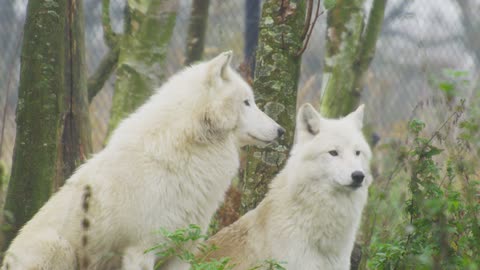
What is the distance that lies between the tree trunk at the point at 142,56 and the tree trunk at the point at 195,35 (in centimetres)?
189

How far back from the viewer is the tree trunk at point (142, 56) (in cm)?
748

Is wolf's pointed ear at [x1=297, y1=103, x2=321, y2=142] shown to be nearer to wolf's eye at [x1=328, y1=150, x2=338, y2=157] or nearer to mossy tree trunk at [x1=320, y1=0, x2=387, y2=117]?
wolf's eye at [x1=328, y1=150, x2=338, y2=157]

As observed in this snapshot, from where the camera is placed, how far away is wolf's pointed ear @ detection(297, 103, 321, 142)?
5.50 metres

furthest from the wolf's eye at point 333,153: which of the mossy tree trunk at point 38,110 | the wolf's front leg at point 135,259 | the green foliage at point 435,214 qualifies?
the mossy tree trunk at point 38,110

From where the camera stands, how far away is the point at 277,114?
602cm

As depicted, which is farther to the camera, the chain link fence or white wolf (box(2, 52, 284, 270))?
the chain link fence

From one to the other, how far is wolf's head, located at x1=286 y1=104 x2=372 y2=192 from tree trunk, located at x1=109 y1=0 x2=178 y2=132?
7.75ft

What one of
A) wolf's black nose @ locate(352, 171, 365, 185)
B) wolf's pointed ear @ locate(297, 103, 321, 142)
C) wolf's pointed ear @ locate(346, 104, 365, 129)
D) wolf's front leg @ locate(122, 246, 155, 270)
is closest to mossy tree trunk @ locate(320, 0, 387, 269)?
wolf's pointed ear @ locate(346, 104, 365, 129)

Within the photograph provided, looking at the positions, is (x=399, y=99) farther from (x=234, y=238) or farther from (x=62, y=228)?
(x=62, y=228)

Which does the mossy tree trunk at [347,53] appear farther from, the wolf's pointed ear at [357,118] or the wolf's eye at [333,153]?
the wolf's eye at [333,153]

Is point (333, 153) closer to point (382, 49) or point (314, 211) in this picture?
point (314, 211)

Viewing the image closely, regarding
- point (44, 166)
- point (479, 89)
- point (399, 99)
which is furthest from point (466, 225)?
point (399, 99)

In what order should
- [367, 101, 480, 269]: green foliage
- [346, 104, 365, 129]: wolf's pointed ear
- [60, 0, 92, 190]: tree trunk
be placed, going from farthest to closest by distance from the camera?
1. [60, 0, 92, 190]: tree trunk
2. [346, 104, 365, 129]: wolf's pointed ear
3. [367, 101, 480, 269]: green foliage

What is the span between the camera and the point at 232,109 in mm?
5004
